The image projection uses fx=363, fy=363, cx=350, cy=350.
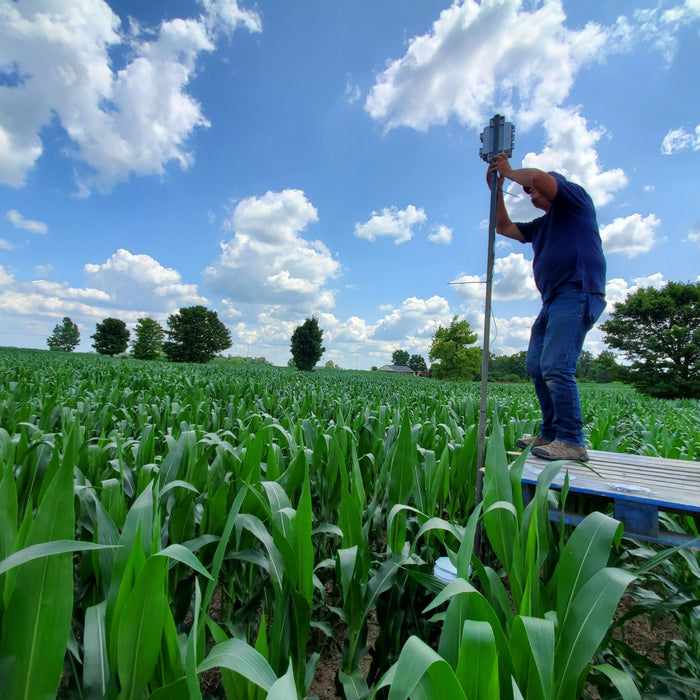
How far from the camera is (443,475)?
A: 1.84 metres

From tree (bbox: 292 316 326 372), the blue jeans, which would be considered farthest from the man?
tree (bbox: 292 316 326 372)

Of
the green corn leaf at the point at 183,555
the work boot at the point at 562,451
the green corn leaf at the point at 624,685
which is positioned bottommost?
the green corn leaf at the point at 624,685

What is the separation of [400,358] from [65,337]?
75798mm

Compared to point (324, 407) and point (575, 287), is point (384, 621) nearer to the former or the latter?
point (575, 287)

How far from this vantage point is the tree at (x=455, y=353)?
3694cm

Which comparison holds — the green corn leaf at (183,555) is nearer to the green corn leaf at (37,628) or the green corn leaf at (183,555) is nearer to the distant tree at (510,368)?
the green corn leaf at (37,628)

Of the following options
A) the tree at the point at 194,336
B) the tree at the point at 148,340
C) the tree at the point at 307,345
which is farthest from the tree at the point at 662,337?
the tree at the point at 148,340

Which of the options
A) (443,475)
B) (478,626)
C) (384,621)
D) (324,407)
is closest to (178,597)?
(384,621)

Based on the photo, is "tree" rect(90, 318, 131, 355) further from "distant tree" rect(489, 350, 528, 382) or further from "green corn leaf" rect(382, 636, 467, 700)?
"green corn leaf" rect(382, 636, 467, 700)

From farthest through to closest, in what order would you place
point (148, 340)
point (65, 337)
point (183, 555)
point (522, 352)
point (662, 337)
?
point (65, 337)
point (148, 340)
point (522, 352)
point (662, 337)
point (183, 555)

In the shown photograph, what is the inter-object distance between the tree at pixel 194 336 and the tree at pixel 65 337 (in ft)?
123

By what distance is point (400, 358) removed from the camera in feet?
305

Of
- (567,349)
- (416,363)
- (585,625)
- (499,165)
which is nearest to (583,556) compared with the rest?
(585,625)

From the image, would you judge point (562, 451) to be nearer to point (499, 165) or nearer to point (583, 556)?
point (583, 556)
